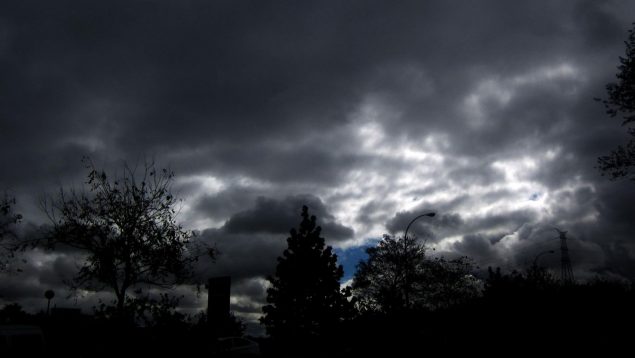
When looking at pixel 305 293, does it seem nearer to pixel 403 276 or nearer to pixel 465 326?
pixel 403 276

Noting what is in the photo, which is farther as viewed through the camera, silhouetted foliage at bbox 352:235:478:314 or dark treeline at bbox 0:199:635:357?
silhouetted foliage at bbox 352:235:478:314

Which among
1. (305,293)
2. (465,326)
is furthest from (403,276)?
(465,326)

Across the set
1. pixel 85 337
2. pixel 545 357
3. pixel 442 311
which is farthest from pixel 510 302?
pixel 85 337

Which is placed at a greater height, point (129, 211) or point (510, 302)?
point (129, 211)

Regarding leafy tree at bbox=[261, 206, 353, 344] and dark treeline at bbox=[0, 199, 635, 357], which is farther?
leafy tree at bbox=[261, 206, 353, 344]

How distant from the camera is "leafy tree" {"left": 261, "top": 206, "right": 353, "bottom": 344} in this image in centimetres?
5025

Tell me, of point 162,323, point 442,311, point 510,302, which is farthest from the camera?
point 442,311

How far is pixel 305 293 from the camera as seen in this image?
2046 inches

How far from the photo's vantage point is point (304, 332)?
163 feet

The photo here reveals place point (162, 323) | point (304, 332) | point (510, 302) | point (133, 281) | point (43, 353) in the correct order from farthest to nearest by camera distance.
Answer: point (304, 332)
point (133, 281)
point (43, 353)
point (510, 302)
point (162, 323)

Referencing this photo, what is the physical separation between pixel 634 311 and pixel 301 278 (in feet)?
130

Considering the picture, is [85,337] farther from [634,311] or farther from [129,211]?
[634,311]

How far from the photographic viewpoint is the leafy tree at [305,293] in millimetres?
50250

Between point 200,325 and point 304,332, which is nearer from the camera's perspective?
point 200,325
